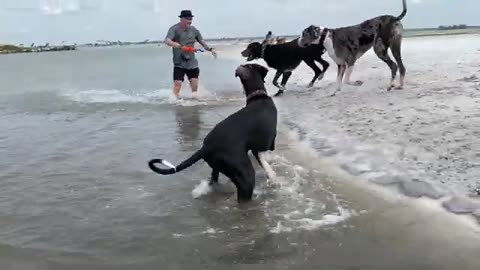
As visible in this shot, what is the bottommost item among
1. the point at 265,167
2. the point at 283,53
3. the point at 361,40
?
the point at 265,167

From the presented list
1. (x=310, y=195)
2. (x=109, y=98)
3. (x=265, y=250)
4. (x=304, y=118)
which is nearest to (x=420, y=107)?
(x=304, y=118)

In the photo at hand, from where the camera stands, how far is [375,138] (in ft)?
21.4

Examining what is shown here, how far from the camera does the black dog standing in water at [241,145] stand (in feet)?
14.6

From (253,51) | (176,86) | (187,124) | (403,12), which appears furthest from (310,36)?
(187,124)

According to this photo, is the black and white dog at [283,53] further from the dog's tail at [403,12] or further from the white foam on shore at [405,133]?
the dog's tail at [403,12]

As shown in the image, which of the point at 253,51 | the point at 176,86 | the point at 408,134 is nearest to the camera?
the point at 408,134

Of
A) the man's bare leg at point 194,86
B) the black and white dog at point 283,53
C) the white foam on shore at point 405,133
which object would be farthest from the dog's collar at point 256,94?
the black and white dog at point 283,53

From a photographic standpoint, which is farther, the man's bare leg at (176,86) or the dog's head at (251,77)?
the man's bare leg at (176,86)

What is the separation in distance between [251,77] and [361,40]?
6.08 metres

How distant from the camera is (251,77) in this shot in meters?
5.81

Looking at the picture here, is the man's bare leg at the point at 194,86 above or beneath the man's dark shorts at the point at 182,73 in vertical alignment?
beneath

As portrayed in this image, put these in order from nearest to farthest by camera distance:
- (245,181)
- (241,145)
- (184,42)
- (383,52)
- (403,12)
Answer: (245,181), (241,145), (403,12), (383,52), (184,42)

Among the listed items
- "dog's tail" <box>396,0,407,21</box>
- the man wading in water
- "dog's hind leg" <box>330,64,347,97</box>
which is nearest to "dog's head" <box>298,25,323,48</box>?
"dog's hind leg" <box>330,64,347,97</box>

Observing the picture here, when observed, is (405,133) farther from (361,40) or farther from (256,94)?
(361,40)
